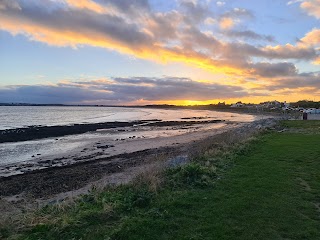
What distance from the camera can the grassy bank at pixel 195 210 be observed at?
21.8 ft

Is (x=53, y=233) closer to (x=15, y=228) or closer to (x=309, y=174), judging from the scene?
(x=15, y=228)

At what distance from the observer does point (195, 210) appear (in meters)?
8.16

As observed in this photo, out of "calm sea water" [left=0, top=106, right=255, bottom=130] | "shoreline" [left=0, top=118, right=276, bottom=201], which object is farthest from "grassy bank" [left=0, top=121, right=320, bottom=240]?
"calm sea water" [left=0, top=106, right=255, bottom=130]

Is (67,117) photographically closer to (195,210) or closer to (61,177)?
(61,177)

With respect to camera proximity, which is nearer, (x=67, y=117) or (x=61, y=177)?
(x=61, y=177)

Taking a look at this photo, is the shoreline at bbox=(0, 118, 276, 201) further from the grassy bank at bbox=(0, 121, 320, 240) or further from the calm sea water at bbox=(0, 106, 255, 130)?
the calm sea water at bbox=(0, 106, 255, 130)

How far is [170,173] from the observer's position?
40.4ft

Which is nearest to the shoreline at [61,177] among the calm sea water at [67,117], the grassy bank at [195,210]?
the grassy bank at [195,210]

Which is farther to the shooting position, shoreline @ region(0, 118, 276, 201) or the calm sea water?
the calm sea water

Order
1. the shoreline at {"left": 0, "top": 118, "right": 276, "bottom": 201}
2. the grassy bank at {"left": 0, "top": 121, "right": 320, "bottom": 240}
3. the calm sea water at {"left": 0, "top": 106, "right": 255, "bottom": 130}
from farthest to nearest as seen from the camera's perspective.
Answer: the calm sea water at {"left": 0, "top": 106, "right": 255, "bottom": 130} < the shoreline at {"left": 0, "top": 118, "right": 276, "bottom": 201} < the grassy bank at {"left": 0, "top": 121, "right": 320, "bottom": 240}

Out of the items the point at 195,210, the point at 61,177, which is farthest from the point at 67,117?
the point at 195,210

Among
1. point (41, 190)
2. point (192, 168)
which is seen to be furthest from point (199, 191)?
point (41, 190)

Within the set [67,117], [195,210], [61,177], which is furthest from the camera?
[67,117]

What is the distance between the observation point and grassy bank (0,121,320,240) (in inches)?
262
